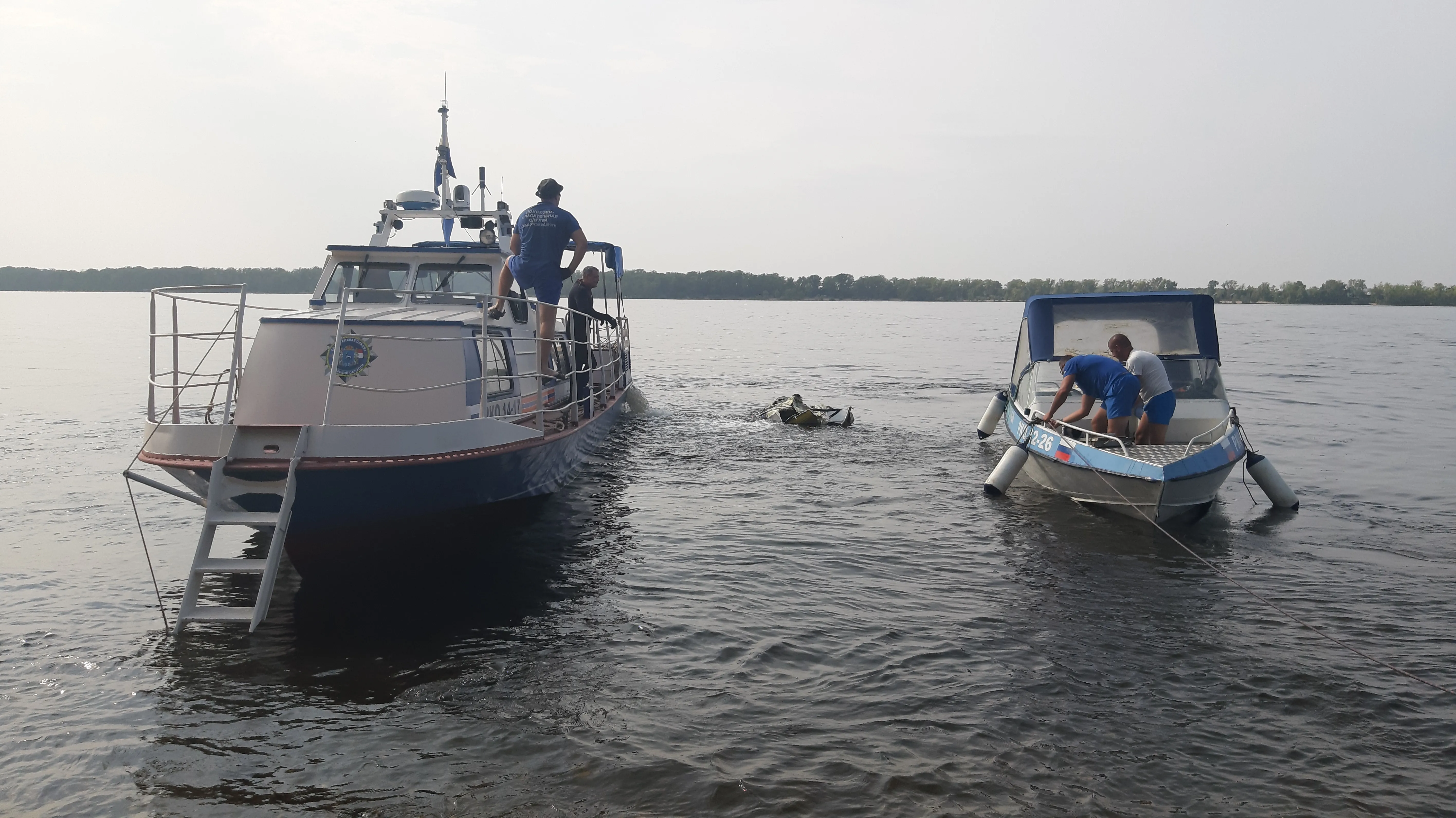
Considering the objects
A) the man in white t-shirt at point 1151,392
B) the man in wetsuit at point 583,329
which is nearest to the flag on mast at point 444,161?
the man in wetsuit at point 583,329

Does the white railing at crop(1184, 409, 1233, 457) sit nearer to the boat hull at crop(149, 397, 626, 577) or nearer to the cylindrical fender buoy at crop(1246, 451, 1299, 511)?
the cylindrical fender buoy at crop(1246, 451, 1299, 511)

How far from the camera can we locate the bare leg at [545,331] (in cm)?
1059

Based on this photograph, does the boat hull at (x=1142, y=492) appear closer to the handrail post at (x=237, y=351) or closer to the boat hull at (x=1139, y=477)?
the boat hull at (x=1139, y=477)

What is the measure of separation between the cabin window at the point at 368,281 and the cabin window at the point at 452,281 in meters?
0.20

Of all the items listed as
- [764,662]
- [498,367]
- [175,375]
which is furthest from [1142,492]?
[175,375]

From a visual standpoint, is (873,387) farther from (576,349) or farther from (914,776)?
(914,776)

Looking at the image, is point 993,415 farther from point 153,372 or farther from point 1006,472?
point 153,372

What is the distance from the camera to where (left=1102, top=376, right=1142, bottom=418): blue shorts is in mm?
11031

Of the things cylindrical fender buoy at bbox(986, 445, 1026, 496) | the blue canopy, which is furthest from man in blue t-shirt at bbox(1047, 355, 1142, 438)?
the blue canopy

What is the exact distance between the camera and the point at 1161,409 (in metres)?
11.2

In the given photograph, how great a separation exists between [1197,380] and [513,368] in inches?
359

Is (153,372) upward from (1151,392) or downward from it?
upward

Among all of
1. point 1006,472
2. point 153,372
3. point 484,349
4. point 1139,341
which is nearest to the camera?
point 484,349

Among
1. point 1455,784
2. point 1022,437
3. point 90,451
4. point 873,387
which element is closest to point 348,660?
point 1455,784
